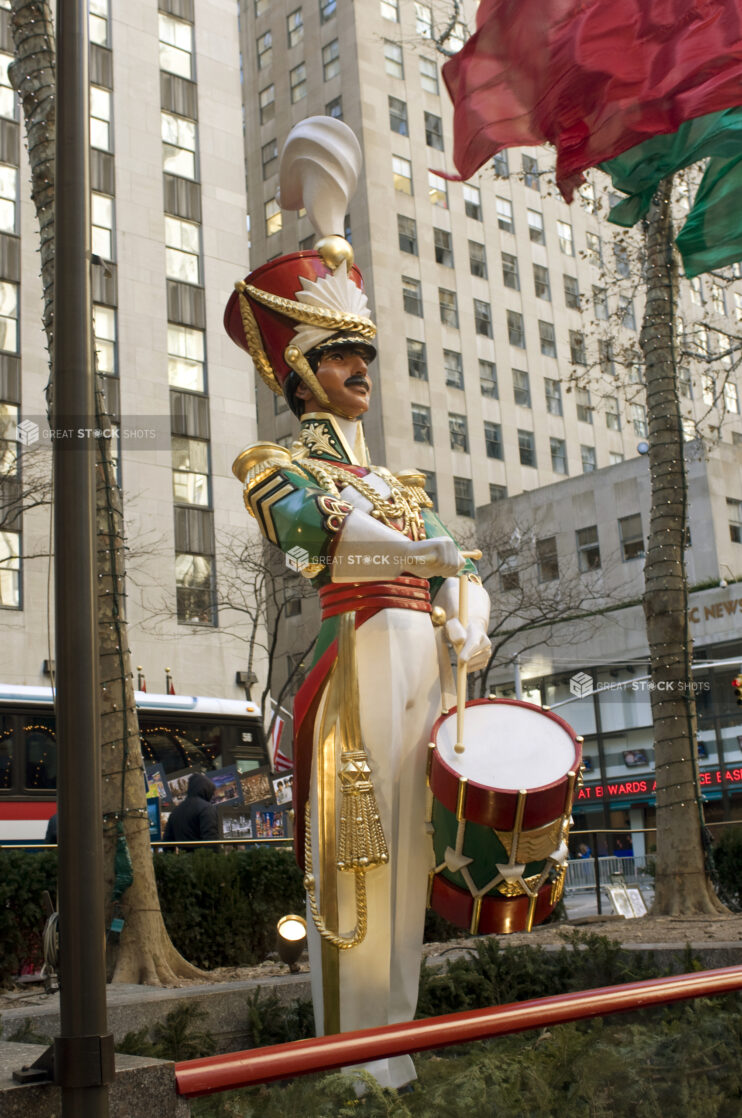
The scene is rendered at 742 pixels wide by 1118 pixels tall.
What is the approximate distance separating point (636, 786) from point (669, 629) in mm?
32542

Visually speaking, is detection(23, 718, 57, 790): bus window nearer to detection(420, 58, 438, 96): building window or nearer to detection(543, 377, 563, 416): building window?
detection(543, 377, 563, 416): building window

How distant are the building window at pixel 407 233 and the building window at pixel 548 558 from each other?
14.6 meters

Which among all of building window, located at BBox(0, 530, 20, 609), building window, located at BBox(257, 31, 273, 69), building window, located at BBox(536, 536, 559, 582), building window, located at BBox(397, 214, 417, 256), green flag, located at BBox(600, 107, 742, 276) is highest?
building window, located at BBox(257, 31, 273, 69)

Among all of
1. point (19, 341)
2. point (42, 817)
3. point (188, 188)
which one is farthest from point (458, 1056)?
point (188, 188)

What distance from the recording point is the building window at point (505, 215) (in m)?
57.0

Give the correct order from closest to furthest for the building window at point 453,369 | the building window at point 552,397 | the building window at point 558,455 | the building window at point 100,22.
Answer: the building window at point 100,22
the building window at point 453,369
the building window at point 558,455
the building window at point 552,397

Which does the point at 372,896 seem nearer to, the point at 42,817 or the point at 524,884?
the point at 524,884

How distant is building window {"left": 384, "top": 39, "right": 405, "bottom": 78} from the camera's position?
52750 mm

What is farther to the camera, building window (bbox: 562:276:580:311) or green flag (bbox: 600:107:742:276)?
building window (bbox: 562:276:580:311)

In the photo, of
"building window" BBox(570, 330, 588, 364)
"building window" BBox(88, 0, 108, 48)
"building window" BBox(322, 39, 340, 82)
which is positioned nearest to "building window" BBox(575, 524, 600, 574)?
"building window" BBox(570, 330, 588, 364)

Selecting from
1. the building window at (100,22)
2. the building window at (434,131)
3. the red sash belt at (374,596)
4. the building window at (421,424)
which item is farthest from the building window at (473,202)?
the red sash belt at (374,596)

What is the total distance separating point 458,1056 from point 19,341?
29.8 m

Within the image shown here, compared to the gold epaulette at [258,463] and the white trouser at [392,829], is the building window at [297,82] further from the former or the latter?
the white trouser at [392,829]

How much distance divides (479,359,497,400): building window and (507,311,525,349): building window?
95.3 inches
